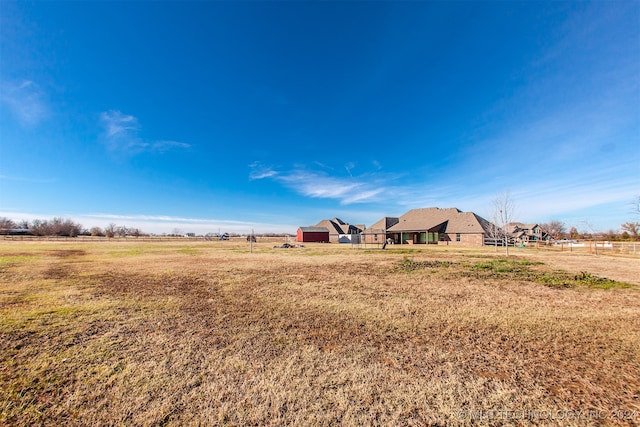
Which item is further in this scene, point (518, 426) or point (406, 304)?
point (406, 304)

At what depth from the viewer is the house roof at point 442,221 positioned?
146 ft

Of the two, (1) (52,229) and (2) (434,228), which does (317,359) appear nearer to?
(2) (434,228)

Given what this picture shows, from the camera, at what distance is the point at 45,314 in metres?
5.77

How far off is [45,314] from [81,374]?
383cm

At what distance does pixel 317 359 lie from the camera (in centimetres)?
387

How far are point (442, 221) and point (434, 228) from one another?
254 cm

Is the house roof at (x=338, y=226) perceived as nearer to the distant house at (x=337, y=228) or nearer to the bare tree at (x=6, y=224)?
the distant house at (x=337, y=228)

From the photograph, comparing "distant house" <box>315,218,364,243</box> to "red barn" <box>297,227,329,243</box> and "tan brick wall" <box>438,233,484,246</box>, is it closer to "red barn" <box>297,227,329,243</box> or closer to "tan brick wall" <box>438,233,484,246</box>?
"red barn" <box>297,227,329,243</box>

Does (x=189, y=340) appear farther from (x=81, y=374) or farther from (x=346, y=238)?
(x=346, y=238)

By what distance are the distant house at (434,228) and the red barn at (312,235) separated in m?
15.3

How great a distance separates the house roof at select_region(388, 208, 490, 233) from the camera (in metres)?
44.4

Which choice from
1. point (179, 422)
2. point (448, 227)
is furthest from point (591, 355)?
point (448, 227)

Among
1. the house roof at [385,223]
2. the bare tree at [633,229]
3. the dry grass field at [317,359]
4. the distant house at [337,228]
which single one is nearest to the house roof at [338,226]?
the distant house at [337,228]

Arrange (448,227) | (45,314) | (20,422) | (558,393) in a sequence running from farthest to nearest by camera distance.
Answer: (448,227)
(45,314)
(558,393)
(20,422)
